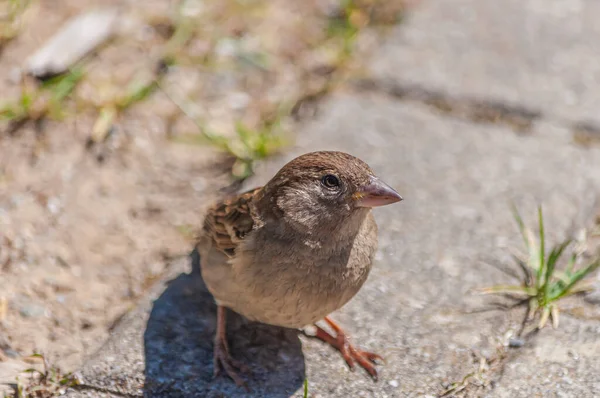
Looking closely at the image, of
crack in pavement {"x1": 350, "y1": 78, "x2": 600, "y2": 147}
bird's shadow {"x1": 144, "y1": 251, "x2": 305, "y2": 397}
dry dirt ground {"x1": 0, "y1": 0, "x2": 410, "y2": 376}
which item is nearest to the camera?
bird's shadow {"x1": 144, "y1": 251, "x2": 305, "y2": 397}

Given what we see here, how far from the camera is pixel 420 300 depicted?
339 centimetres

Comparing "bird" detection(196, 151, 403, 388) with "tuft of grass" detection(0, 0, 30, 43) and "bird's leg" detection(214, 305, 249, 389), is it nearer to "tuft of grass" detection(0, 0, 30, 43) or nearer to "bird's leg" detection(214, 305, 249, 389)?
"bird's leg" detection(214, 305, 249, 389)

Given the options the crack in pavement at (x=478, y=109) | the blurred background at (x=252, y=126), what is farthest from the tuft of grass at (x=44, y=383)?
the crack in pavement at (x=478, y=109)

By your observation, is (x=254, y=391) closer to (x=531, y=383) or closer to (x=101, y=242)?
(x=531, y=383)

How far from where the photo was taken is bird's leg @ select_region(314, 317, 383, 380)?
3047 millimetres

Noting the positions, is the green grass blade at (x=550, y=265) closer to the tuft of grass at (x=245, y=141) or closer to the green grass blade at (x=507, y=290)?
the green grass blade at (x=507, y=290)

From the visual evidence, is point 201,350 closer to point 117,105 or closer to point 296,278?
point 296,278

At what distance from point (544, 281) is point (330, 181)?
1.02m

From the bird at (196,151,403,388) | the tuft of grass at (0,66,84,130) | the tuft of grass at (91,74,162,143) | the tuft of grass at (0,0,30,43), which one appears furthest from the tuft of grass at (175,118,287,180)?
the tuft of grass at (0,0,30,43)

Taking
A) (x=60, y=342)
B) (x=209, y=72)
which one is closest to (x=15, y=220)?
(x=60, y=342)

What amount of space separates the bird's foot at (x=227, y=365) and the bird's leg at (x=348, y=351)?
1.11 ft

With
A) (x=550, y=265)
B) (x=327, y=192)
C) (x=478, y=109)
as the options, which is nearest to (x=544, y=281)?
(x=550, y=265)

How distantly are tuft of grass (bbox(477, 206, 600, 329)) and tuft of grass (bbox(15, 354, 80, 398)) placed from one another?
1.64 meters

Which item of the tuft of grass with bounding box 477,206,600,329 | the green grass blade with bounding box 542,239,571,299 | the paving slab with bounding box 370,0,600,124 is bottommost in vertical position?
the paving slab with bounding box 370,0,600,124
